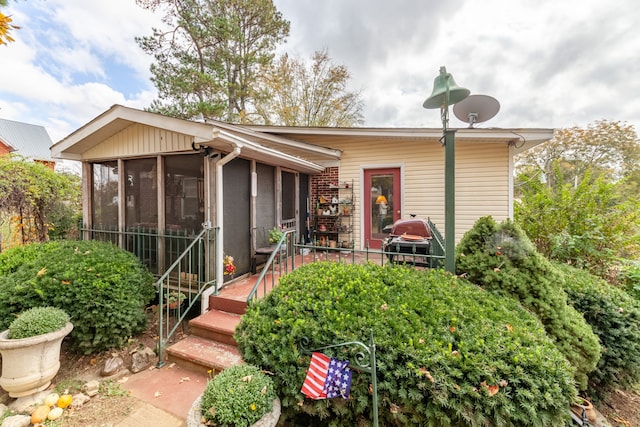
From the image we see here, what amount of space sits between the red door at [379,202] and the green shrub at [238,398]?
528 centimetres

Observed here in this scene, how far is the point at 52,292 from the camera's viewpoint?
10.2 feet

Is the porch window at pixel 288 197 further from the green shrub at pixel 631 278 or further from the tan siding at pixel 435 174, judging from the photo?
the green shrub at pixel 631 278

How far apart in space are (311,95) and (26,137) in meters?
21.9

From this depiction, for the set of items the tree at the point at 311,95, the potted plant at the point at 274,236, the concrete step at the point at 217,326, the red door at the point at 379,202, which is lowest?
the concrete step at the point at 217,326

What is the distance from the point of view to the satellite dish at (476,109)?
3.04 metres

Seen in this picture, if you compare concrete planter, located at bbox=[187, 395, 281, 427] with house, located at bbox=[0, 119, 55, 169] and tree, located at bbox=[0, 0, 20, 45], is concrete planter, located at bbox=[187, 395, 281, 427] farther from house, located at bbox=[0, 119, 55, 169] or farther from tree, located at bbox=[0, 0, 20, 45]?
house, located at bbox=[0, 119, 55, 169]

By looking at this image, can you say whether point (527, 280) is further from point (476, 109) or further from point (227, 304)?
point (227, 304)

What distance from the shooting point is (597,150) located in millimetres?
16938

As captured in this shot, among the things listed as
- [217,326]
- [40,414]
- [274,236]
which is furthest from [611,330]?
[40,414]

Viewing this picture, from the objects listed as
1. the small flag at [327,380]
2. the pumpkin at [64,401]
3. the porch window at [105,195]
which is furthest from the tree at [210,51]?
the small flag at [327,380]

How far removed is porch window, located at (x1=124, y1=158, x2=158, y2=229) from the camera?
14.6 feet

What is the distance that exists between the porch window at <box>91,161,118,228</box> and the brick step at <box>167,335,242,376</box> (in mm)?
3114

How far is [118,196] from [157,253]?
1403 millimetres

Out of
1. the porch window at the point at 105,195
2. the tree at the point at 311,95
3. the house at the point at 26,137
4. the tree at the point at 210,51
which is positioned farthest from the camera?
the house at the point at 26,137
